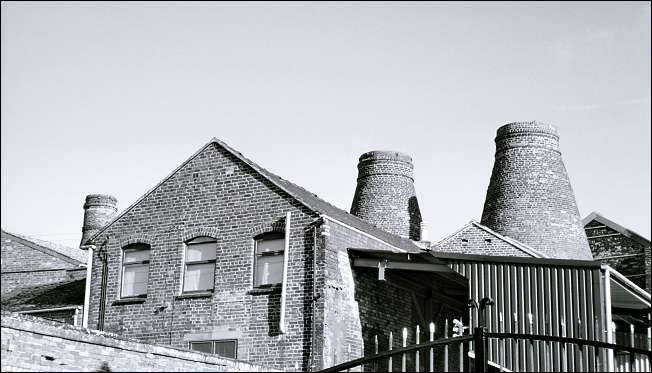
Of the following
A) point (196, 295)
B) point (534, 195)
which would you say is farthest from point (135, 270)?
point (534, 195)

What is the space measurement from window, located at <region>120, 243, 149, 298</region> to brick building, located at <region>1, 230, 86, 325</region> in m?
2.55

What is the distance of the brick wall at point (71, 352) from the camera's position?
40.0 feet

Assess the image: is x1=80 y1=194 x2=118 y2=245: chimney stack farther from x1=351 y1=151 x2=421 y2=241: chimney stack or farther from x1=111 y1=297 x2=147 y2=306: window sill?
x1=111 y1=297 x2=147 y2=306: window sill

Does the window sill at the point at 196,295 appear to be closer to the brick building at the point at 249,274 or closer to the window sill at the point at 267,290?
the brick building at the point at 249,274

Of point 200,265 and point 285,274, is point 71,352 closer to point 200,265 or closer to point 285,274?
point 285,274

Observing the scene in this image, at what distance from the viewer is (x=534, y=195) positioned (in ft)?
101

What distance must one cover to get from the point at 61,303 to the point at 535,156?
16754 mm

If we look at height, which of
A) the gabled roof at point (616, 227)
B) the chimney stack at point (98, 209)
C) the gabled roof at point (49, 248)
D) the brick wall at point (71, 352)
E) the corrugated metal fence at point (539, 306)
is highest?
the chimney stack at point (98, 209)

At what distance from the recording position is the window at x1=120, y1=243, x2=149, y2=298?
2219 centimetres

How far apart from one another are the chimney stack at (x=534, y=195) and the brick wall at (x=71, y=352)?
17910 mm

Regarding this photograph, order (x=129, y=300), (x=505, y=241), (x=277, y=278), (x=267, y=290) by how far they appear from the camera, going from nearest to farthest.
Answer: (x=267, y=290) < (x=277, y=278) < (x=129, y=300) < (x=505, y=241)

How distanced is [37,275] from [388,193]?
42.5ft

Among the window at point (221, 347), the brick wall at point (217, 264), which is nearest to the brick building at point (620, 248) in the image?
the brick wall at point (217, 264)

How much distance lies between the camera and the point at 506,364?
17141mm
